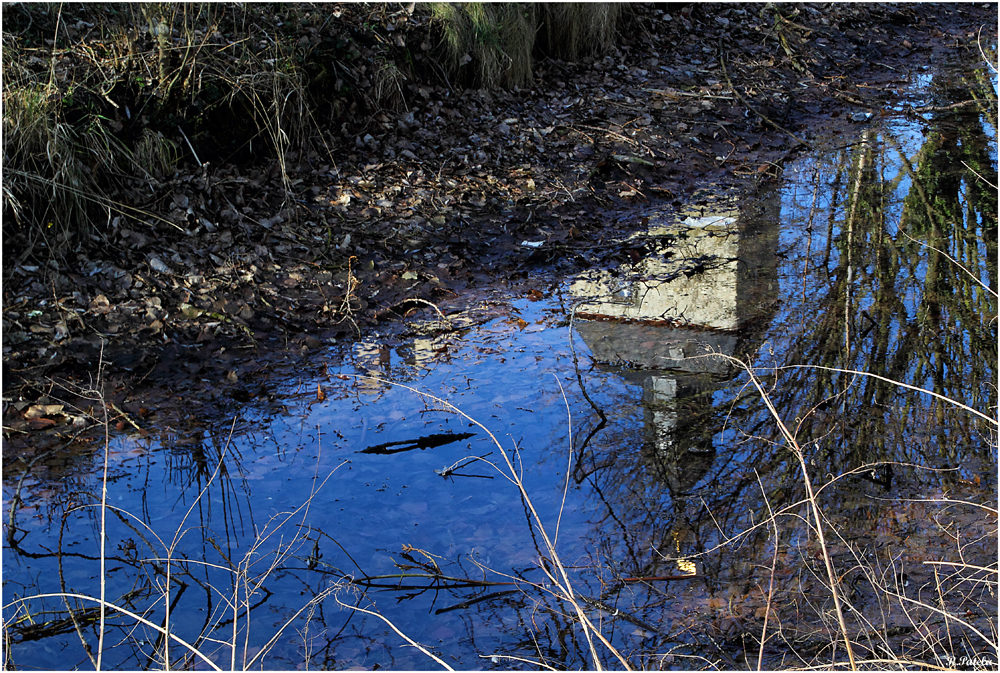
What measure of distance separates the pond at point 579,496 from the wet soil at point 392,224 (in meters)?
0.32

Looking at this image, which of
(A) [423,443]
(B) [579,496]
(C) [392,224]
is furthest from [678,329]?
(C) [392,224]

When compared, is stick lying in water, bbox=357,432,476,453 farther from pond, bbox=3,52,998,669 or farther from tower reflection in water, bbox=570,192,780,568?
tower reflection in water, bbox=570,192,780,568

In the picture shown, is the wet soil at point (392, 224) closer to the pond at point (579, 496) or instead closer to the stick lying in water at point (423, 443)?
the pond at point (579, 496)

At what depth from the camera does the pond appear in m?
2.65

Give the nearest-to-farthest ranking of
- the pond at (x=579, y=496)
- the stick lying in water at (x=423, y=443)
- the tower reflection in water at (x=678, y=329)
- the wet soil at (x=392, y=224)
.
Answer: the pond at (x=579, y=496) < the tower reflection in water at (x=678, y=329) < the stick lying in water at (x=423, y=443) < the wet soil at (x=392, y=224)

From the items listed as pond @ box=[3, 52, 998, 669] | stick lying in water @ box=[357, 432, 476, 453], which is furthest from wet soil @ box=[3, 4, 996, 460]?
stick lying in water @ box=[357, 432, 476, 453]

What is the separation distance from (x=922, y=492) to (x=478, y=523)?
6.07ft

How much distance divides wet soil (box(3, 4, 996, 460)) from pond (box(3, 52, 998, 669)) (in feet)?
1.05

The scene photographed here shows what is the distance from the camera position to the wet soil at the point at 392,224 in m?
4.31

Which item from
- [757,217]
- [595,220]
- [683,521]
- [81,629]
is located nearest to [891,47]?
[757,217]

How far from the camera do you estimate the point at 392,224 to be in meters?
5.88

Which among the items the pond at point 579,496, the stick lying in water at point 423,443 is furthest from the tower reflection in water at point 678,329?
the stick lying in water at point 423,443

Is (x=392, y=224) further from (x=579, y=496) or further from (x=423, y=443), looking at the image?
(x=579, y=496)

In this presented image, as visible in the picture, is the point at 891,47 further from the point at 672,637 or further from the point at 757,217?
the point at 672,637
